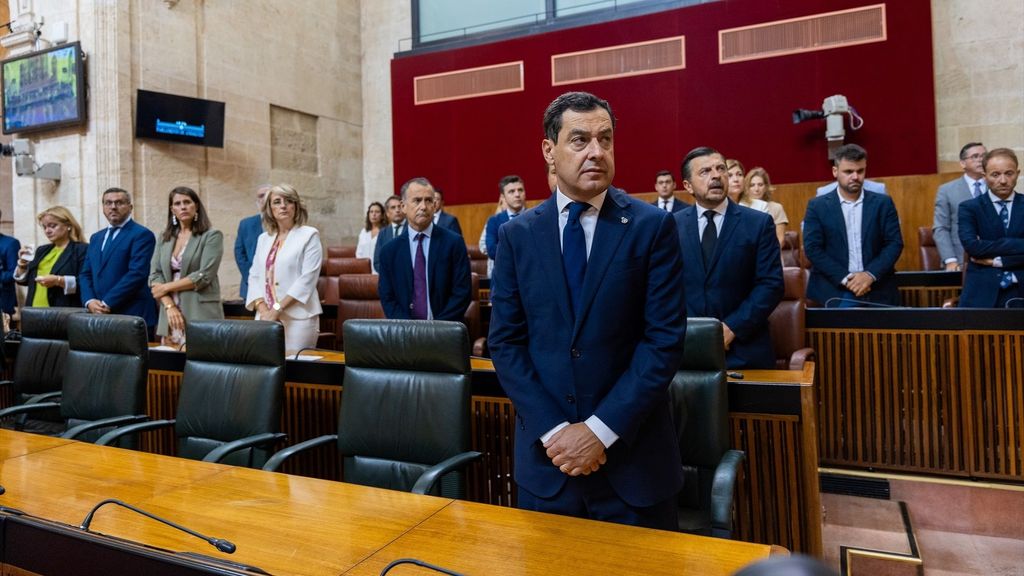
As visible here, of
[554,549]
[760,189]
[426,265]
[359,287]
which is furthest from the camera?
[760,189]

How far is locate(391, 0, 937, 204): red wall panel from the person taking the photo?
6.32m

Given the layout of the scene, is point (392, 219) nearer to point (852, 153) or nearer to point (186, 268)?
point (186, 268)

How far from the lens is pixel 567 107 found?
4.83 feet

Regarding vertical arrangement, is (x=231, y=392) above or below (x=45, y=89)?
below

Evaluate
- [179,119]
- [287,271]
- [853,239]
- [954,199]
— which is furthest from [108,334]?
[954,199]

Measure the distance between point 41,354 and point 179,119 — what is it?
397 cm

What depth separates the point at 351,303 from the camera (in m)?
4.34

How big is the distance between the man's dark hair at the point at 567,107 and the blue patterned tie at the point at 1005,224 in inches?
110

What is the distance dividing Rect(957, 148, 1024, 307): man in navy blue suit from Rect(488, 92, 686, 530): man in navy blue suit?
Result: 2701 millimetres

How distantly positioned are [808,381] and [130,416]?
88.9 inches

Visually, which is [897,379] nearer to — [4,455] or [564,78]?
[4,455]

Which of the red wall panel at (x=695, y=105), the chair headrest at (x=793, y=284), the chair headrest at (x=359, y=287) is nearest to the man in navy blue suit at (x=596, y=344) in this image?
the chair headrest at (x=793, y=284)

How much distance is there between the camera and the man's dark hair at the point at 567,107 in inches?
57.3

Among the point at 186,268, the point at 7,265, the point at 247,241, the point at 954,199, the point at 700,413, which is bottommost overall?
the point at 700,413
